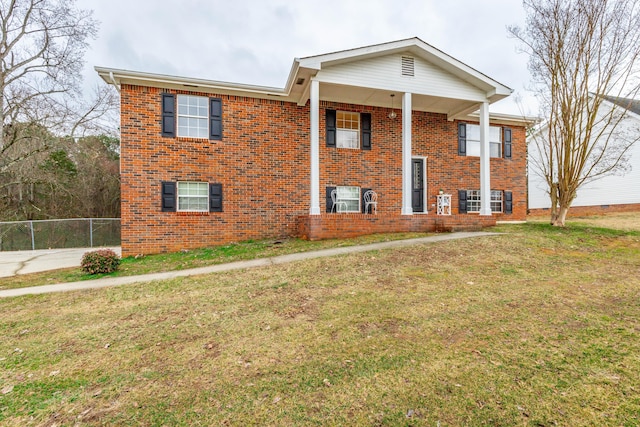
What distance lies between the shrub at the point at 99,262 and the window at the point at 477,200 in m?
12.5

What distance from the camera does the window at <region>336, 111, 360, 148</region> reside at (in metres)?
11.1

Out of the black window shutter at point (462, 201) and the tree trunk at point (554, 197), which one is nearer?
the tree trunk at point (554, 197)

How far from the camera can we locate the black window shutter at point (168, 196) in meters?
9.32

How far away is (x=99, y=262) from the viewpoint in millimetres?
6652

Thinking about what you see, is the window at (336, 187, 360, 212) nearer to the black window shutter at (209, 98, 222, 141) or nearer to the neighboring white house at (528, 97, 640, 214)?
the black window shutter at (209, 98, 222, 141)

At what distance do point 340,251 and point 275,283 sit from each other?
234cm

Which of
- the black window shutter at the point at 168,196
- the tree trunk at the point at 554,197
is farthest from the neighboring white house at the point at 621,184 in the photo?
the black window shutter at the point at 168,196

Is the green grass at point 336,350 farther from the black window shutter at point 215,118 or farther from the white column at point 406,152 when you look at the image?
the black window shutter at point 215,118

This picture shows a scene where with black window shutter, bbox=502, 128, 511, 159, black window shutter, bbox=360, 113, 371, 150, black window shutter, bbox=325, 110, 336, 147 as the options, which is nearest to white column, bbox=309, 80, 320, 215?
black window shutter, bbox=325, 110, 336, 147

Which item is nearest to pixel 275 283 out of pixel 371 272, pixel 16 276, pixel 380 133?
pixel 371 272

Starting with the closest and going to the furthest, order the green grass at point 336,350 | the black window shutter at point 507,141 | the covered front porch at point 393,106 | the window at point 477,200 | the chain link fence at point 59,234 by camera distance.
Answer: the green grass at point 336,350, the covered front porch at point 393,106, the window at point 477,200, the black window shutter at point 507,141, the chain link fence at point 59,234

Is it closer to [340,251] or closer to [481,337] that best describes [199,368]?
[481,337]

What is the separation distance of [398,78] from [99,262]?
385 inches

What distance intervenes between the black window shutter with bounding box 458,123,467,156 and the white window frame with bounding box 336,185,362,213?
4.90 m
